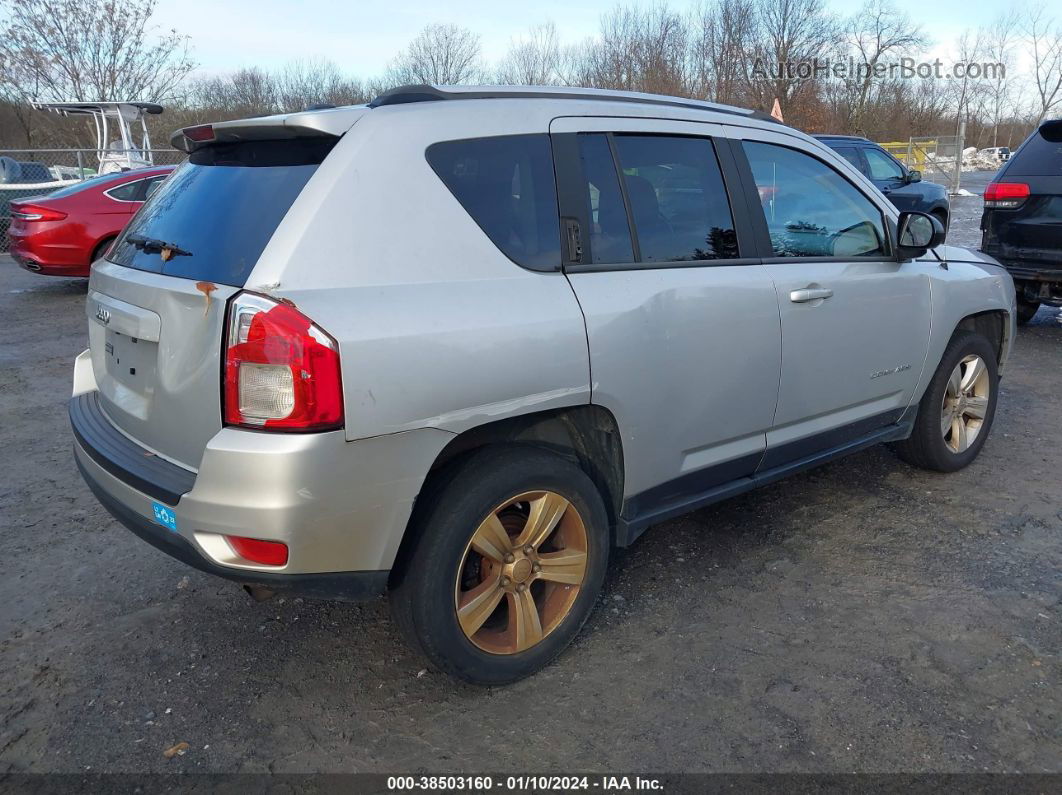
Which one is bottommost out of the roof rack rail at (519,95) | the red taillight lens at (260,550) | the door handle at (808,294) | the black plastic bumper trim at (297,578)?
the black plastic bumper trim at (297,578)

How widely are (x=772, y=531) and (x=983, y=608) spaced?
952 millimetres

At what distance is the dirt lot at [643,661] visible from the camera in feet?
8.19

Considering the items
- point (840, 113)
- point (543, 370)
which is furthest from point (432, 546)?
point (840, 113)

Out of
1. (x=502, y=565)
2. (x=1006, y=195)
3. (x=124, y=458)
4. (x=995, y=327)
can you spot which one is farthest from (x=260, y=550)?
(x=1006, y=195)

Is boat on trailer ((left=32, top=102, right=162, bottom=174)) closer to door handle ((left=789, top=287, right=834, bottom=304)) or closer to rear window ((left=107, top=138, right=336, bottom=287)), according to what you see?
rear window ((left=107, top=138, right=336, bottom=287))

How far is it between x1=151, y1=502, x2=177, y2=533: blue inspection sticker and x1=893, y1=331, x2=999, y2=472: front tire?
3.61 metres

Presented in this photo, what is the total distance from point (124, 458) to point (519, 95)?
5.79 feet

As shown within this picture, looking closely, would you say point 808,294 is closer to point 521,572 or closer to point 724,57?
point 521,572

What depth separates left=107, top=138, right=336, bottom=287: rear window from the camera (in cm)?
242

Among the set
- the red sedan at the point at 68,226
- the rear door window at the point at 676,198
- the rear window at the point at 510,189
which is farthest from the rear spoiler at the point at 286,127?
the red sedan at the point at 68,226

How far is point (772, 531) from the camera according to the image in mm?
3939

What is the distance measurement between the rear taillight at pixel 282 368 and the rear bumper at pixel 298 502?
0.06m

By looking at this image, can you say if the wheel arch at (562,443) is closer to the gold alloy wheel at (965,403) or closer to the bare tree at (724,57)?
the gold alloy wheel at (965,403)

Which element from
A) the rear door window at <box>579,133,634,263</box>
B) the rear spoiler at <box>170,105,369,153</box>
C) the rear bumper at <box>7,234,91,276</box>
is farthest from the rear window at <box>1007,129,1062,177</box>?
the rear bumper at <box>7,234,91,276</box>
